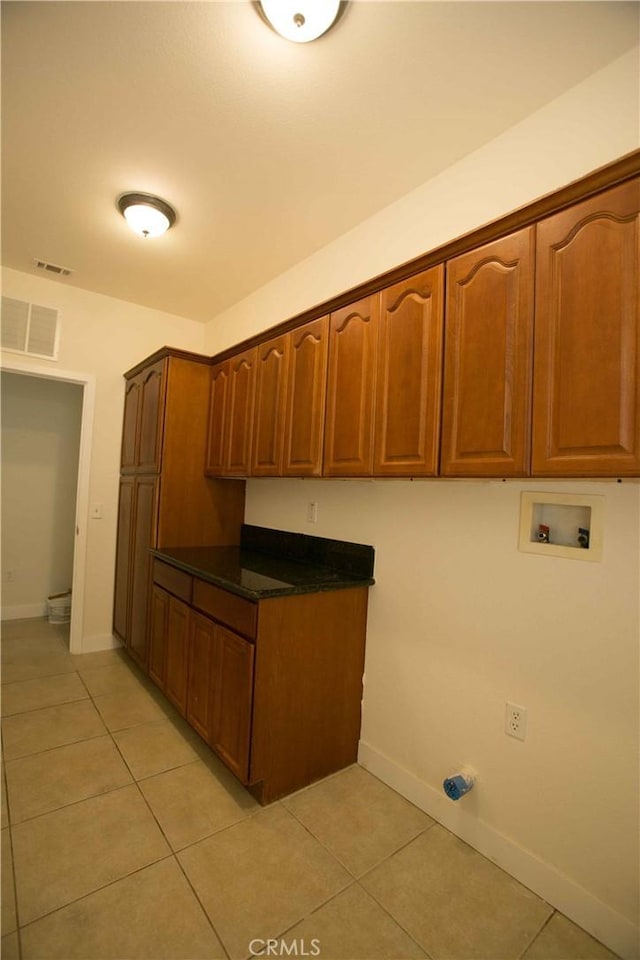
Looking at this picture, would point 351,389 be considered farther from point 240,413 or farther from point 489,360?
point 240,413

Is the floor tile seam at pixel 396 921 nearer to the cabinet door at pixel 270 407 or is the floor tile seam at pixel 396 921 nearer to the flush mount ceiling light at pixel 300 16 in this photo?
the cabinet door at pixel 270 407

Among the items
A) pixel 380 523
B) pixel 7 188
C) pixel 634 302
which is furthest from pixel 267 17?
pixel 380 523

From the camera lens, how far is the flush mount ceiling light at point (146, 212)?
222cm

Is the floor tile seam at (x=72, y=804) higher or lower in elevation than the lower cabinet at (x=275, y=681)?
lower

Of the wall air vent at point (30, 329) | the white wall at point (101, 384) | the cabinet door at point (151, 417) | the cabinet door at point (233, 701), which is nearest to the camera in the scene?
the cabinet door at point (233, 701)

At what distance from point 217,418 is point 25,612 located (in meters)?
2.96

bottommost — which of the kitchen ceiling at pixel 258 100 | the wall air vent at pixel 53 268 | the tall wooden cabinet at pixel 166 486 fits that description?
the tall wooden cabinet at pixel 166 486

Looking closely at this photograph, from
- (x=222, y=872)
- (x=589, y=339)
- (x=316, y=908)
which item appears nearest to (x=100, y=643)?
(x=222, y=872)

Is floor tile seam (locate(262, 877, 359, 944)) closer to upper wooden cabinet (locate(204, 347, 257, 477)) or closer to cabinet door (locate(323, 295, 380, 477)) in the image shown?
cabinet door (locate(323, 295, 380, 477))

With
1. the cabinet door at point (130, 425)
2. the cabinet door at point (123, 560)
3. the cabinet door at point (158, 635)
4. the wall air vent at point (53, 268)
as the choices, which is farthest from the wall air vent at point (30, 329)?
the cabinet door at point (158, 635)

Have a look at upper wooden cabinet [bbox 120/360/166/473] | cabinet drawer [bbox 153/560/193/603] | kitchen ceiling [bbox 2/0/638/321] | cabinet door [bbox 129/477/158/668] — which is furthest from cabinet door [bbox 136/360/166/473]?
kitchen ceiling [bbox 2/0/638/321]

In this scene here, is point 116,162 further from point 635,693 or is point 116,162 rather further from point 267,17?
point 635,693

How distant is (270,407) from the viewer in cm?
238

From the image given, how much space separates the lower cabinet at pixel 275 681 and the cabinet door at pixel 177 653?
0.02 metres
